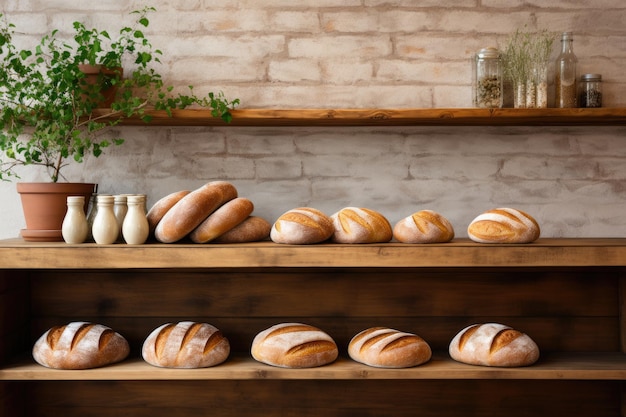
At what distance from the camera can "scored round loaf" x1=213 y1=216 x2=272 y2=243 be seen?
71.3 inches

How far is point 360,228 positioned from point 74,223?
35.9 inches

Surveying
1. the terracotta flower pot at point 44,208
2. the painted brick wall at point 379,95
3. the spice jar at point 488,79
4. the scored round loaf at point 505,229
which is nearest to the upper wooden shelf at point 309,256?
the scored round loaf at point 505,229

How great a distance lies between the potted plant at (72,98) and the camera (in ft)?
6.04

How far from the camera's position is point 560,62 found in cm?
202

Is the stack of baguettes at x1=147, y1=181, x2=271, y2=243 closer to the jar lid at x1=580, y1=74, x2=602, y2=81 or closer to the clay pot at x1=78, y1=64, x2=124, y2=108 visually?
the clay pot at x1=78, y1=64, x2=124, y2=108

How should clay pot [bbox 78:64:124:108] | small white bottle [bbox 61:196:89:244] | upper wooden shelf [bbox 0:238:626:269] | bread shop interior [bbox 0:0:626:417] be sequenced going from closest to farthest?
upper wooden shelf [bbox 0:238:626:269] → small white bottle [bbox 61:196:89:244] → clay pot [bbox 78:64:124:108] → bread shop interior [bbox 0:0:626:417]

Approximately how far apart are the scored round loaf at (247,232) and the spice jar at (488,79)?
0.89m

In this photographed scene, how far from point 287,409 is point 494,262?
0.97 meters

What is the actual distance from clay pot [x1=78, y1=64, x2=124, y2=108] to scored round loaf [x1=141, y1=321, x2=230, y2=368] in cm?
83

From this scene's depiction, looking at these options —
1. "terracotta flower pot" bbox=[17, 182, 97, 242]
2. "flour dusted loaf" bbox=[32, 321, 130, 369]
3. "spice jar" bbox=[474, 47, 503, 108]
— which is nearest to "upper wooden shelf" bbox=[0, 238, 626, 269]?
"terracotta flower pot" bbox=[17, 182, 97, 242]

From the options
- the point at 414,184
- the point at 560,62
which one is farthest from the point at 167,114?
the point at 560,62

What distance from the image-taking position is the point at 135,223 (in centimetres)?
176

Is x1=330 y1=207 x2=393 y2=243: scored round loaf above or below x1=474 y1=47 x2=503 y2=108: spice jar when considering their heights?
below

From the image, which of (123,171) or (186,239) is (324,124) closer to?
(186,239)
